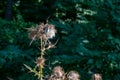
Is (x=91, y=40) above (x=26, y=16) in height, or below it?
above

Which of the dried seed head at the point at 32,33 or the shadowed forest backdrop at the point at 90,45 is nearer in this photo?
the dried seed head at the point at 32,33

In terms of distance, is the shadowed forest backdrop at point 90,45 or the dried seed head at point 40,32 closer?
the dried seed head at point 40,32

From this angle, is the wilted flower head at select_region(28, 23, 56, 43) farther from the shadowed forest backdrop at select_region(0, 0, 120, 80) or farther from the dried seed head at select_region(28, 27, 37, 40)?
the shadowed forest backdrop at select_region(0, 0, 120, 80)

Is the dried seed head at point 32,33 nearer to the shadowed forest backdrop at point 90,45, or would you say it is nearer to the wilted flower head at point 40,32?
→ the wilted flower head at point 40,32

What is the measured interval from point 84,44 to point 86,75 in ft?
1.29

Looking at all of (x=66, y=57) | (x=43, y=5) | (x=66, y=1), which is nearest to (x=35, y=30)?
(x=66, y=57)

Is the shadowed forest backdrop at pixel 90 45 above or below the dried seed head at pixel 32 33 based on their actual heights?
below

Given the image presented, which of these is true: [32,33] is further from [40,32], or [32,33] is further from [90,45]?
[90,45]

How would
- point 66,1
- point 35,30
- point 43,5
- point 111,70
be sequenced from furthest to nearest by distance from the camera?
point 43,5
point 66,1
point 111,70
point 35,30

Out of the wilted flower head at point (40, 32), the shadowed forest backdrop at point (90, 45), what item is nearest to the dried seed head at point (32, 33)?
the wilted flower head at point (40, 32)

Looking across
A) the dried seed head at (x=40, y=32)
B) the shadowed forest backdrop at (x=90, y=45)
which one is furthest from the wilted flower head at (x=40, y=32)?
the shadowed forest backdrop at (x=90, y=45)

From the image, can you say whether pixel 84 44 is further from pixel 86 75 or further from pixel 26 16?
pixel 26 16

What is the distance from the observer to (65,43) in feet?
16.5

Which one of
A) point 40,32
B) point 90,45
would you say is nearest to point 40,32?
point 40,32
